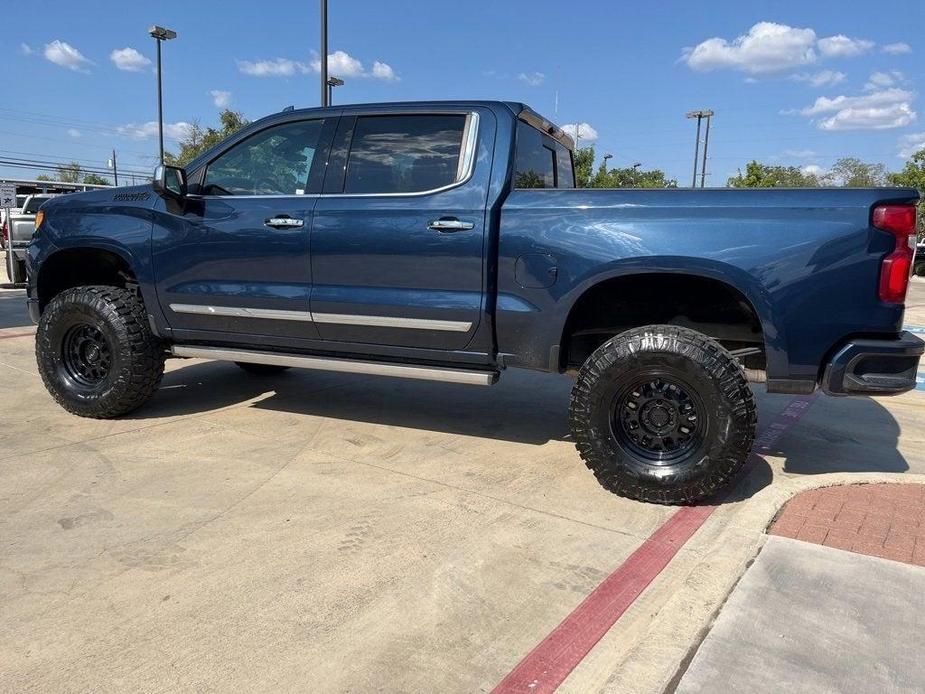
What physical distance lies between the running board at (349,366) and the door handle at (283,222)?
0.85m

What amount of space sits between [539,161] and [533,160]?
138mm

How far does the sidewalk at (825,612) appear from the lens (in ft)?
7.38

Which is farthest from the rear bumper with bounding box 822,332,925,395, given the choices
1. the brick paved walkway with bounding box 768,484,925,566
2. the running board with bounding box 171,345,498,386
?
the running board with bounding box 171,345,498,386

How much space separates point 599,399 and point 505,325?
2.26 feet

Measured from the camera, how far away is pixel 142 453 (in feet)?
14.5

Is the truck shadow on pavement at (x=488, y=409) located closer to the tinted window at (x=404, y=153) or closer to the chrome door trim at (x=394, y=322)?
the chrome door trim at (x=394, y=322)

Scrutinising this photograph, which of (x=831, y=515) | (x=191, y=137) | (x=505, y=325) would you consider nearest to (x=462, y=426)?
(x=505, y=325)

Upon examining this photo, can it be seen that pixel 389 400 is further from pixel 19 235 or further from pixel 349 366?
pixel 19 235

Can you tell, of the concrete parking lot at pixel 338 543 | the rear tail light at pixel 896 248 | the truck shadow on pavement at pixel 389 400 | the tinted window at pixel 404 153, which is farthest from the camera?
the truck shadow on pavement at pixel 389 400

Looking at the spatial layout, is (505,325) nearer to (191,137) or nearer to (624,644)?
(624,644)

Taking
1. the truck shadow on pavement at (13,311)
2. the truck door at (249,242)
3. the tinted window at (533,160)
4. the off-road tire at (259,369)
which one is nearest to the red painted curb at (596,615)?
the tinted window at (533,160)

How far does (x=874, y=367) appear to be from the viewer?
134 inches

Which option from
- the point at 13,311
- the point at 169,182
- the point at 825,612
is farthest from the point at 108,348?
the point at 13,311

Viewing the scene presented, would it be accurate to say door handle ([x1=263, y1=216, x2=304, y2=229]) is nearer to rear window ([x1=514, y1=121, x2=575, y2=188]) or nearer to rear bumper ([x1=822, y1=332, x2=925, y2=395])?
rear window ([x1=514, y1=121, x2=575, y2=188])
